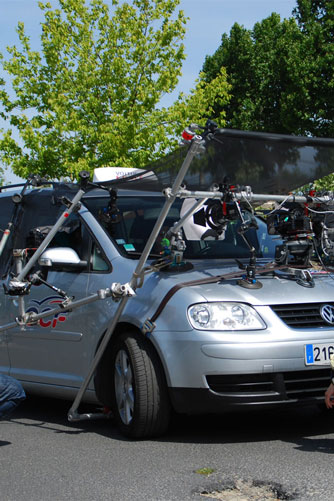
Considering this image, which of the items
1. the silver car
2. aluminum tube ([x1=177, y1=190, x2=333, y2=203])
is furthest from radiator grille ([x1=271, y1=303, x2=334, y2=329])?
aluminum tube ([x1=177, y1=190, x2=333, y2=203])

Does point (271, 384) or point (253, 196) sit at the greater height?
point (253, 196)

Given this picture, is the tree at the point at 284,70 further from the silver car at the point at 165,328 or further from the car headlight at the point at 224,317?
the car headlight at the point at 224,317

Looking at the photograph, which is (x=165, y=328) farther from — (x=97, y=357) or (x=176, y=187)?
(x=176, y=187)

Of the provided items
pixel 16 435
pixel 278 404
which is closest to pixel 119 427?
pixel 16 435

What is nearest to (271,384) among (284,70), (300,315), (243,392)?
(243,392)

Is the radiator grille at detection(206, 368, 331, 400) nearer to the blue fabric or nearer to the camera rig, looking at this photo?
the camera rig

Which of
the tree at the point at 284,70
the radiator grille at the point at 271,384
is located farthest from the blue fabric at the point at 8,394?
the tree at the point at 284,70

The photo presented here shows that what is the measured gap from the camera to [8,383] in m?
5.30

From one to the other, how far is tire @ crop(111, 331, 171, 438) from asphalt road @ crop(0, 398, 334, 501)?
12 centimetres

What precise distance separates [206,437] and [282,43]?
101 feet

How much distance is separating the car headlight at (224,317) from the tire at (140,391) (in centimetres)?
45

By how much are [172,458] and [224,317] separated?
938mm

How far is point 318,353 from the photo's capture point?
5.13m

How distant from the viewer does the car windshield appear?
618cm
